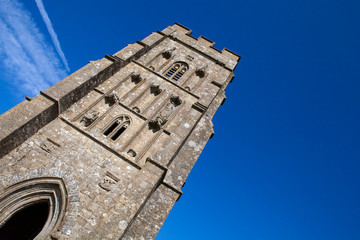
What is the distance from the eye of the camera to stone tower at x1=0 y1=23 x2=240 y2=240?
8.03 m

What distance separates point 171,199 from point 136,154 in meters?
2.23

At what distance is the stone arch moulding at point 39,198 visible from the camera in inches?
307

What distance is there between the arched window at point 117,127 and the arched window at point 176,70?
175 inches

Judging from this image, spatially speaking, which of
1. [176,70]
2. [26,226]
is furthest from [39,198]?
[176,70]

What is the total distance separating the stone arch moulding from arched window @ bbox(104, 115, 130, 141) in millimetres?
2847

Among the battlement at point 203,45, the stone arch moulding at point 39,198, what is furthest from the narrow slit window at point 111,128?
the battlement at point 203,45

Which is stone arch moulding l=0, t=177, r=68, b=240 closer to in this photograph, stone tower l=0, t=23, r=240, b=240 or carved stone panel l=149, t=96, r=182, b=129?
stone tower l=0, t=23, r=240, b=240

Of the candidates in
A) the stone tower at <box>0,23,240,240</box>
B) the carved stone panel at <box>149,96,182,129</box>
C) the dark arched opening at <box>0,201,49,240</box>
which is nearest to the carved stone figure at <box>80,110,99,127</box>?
the stone tower at <box>0,23,240,240</box>

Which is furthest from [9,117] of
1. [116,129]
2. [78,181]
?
[116,129]

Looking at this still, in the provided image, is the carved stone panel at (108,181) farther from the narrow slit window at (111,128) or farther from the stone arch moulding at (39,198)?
the narrow slit window at (111,128)

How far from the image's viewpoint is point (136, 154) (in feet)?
33.2

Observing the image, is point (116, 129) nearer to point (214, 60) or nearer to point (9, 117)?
point (9, 117)

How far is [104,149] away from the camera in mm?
9766

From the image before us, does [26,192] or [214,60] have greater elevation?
[214,60]
